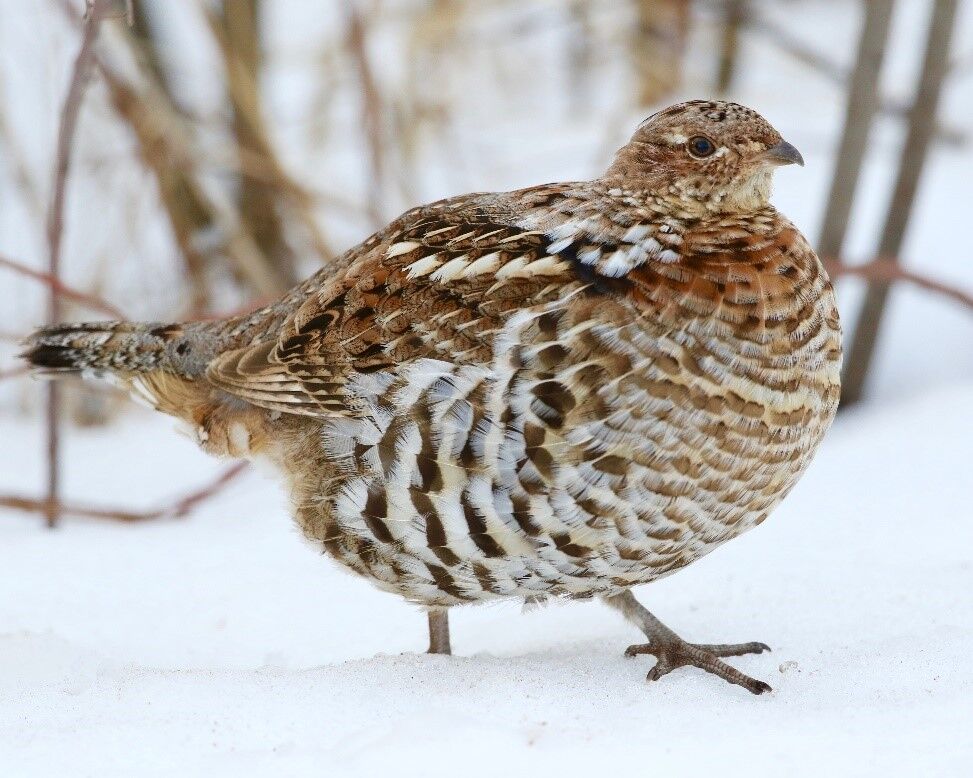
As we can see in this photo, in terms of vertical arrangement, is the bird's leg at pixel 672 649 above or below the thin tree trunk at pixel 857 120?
below

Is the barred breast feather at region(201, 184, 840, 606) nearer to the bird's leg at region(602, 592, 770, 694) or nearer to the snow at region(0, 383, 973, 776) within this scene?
the bird's leg at region(602, 592, 770, 694)

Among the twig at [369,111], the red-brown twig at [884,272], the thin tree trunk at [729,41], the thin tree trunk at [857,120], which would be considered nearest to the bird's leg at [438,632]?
the red-brown twig at [884,272]

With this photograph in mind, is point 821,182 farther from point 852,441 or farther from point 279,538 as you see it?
point 279,538

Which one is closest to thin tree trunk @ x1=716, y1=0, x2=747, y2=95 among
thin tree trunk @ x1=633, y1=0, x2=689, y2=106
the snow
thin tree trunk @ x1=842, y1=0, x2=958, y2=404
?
thin tree trunk @ x1=633, y1=0, x2=689, y2=106

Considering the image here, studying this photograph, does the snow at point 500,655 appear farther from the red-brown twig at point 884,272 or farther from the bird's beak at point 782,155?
the bird's beak at point 782,155

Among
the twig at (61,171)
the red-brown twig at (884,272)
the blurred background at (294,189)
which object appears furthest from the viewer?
the red-brown twig at (884,272)

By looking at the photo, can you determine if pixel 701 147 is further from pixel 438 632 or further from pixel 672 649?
pixel 438 632
